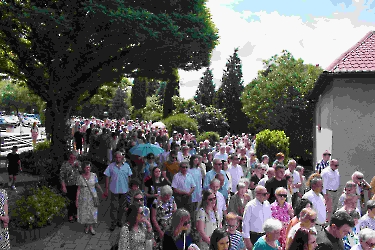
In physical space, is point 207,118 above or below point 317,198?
above

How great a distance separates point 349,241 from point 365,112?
898 centimetres

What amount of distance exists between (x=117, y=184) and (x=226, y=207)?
277 cm

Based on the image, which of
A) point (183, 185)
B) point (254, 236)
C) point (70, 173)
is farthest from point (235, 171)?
point (70, 173)

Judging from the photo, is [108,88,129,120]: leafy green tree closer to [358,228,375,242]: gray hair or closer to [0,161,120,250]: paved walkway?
[0,161,120,250]: paved walkway

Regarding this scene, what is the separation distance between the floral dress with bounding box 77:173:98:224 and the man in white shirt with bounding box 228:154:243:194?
3.54 metres

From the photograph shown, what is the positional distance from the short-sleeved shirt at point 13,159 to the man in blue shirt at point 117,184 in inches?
189

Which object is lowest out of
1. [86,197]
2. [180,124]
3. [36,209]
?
[36,209]

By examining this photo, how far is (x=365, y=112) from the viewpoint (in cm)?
1274

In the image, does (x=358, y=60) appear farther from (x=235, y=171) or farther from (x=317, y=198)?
(x=317, y=198)

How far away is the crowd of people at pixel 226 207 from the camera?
4.80 m

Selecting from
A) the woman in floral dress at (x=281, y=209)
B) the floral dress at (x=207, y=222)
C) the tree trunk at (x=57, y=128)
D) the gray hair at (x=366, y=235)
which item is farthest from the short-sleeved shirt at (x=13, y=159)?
the gray hair at (x=366, y=235)

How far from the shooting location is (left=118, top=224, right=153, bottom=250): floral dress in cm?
511

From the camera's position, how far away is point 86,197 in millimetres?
8656

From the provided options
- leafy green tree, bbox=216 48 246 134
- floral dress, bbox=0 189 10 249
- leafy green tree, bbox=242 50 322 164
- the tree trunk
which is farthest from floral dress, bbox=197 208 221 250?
leafy green tree, bbox=216 48 246 134
